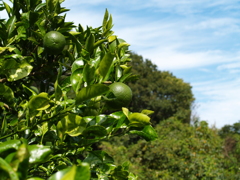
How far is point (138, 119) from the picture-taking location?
1.18m

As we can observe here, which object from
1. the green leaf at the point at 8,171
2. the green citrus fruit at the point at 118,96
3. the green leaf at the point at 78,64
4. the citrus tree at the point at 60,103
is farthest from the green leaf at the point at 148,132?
the green leaf at the point at 8,171

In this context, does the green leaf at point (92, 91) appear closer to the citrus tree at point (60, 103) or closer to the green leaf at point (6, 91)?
the citrus tree at point (60, 103)

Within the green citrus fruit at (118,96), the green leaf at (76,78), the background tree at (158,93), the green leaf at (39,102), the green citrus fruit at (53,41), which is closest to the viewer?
the green leaf at (39,102)

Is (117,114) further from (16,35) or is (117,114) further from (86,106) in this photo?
(16,35)

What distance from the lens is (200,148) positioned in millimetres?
8352

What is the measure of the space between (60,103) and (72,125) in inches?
5.9

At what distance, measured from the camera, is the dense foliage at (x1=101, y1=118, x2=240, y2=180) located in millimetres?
7562

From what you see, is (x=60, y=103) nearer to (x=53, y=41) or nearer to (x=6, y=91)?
(x=6, y=91)

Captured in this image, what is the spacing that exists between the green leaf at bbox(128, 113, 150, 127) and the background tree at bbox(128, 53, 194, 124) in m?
21.5

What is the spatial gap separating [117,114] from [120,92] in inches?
4.8

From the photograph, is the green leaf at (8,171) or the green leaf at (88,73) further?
the green leaf at (88,73)

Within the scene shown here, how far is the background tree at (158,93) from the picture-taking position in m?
23.2

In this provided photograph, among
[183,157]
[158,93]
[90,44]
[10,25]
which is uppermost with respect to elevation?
[10,25]

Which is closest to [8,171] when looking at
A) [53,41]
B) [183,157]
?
[53,41]
